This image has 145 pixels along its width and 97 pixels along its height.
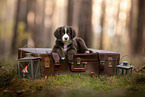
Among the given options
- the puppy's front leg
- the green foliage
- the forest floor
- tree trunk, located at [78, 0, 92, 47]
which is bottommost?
the forest floor

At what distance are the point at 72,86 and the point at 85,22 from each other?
2.97 meters

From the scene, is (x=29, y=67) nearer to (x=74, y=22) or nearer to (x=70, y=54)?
(x=70, y=54)

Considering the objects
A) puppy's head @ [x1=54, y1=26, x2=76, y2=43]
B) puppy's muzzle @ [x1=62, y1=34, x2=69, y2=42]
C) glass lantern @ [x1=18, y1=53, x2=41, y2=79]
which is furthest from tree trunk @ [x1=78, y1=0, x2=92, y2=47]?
glass lantern @ [x1=18, y1=53, x2=41, y2=79]

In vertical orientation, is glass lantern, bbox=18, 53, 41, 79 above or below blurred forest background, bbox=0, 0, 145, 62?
below

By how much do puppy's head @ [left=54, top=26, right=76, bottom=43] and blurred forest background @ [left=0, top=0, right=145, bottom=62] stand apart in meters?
2.07

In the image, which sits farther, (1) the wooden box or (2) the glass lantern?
(1) the wooden box

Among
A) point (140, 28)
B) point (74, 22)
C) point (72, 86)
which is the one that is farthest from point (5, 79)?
point (140, 28)

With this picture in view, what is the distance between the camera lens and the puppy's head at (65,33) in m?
3.30

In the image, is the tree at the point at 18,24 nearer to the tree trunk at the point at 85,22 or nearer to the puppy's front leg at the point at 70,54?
the tree trunk at the point at 85,22

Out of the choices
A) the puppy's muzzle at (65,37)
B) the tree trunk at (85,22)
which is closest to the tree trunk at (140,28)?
the tree trunk at (85,22)

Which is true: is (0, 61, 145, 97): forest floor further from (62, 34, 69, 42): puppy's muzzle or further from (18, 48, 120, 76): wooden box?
(62, 34, 69, 42): puppy's muzzle

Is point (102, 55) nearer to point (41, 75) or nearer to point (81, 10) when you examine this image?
point (41, 75)

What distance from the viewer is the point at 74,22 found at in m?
8.36

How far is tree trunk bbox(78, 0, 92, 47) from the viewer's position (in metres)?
5.46
